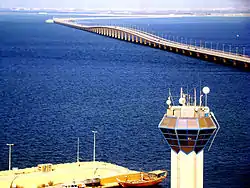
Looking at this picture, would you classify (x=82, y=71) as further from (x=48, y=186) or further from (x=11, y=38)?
(x=11, y=38)

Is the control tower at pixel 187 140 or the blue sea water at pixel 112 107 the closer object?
the control tower at pixel 187 140

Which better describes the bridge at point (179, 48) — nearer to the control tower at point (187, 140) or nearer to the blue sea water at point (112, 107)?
the blue sea water at point (112, 107)

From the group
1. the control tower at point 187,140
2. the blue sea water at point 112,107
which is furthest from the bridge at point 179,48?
the control tower at point 187,140

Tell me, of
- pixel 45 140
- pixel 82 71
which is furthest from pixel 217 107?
pixel 82 71

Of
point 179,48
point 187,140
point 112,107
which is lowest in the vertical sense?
point 112,107

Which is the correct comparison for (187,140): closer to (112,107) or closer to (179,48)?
(112,107)

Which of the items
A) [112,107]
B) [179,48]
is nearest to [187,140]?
[112,107]

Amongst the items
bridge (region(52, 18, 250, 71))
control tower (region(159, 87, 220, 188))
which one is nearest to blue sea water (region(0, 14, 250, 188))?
bridge (region(52, 18, 250, 71))
